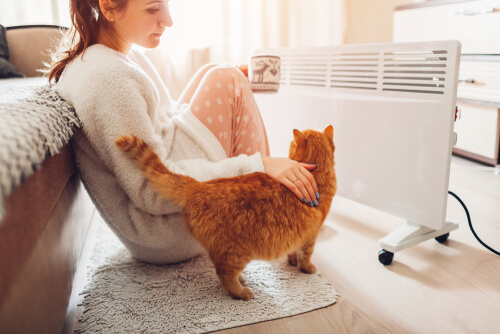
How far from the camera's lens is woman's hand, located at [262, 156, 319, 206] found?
0.87 m

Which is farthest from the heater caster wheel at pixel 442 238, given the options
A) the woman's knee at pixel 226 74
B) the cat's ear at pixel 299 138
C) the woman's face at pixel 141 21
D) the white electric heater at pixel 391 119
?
the woman's face at pixel 141 21

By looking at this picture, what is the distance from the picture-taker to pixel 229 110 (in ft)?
3.40

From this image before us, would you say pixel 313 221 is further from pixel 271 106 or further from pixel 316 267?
pixel 271 106

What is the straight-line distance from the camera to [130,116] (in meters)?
0.77

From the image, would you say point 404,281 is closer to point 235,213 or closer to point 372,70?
point 235,213

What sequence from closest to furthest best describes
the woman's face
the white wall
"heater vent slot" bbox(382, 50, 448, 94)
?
the woman's face, "heater vent slot" bbox(382, 50, 448, 94), the white wall

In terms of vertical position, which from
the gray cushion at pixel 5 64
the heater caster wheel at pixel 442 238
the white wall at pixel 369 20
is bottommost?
the heater caster wheel at pixel 442 238

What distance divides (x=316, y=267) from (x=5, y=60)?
1533 millimetres

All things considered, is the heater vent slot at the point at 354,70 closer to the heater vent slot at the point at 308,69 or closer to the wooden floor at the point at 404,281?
the heater vent slot at the point at 308,69

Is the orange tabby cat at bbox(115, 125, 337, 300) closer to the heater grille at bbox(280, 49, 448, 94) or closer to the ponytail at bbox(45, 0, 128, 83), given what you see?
the ponytail at bbox(45, 0, 128, 83)

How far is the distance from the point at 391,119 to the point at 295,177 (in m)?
0.43

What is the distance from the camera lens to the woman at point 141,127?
77 cm

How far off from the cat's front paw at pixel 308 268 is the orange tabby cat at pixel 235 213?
0.51 feet

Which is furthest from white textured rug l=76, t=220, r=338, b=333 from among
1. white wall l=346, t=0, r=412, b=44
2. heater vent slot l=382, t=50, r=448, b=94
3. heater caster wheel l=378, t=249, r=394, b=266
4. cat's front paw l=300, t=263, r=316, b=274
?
white wall l=346, t=0, r=412, b=44
